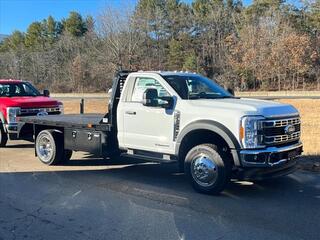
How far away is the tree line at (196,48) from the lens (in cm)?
5710

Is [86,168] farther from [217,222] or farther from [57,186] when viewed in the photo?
[217,222]

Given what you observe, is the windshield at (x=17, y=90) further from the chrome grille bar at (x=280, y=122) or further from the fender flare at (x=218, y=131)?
the chrome grille bar at (x=280, y=122)

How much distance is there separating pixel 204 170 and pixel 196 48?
6639cm

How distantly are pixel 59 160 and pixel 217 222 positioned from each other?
16.6 ft

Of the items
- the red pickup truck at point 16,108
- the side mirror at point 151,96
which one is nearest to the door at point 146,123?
the side mirror at point 151,96

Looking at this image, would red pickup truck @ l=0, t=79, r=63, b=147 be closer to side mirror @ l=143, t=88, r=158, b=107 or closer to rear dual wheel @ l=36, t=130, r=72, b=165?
rear dual wheel @ l=36, t=130, r=72, b=165

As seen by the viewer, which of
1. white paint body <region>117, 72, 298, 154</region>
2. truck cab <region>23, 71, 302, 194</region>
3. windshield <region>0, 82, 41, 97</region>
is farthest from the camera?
windshield <region>0, 82, 41, 97</region>

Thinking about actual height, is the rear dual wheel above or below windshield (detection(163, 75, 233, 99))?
below

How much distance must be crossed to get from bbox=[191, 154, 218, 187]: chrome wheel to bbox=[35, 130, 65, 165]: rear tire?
3.65 metres

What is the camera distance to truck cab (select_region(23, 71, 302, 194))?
682cm

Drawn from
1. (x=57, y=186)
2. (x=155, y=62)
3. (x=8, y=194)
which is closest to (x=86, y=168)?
(x=57, y=186)

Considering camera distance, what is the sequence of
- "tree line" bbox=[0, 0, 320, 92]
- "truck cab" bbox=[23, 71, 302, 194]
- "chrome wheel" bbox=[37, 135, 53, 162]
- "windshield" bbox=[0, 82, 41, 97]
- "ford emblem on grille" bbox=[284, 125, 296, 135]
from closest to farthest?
"truck cab" bbox=[23, 71, 302, 194]
"ford emblem on grille" bbox=[284, 125, 296, 135]
"chrome wheel" bbox=[37, 135, 53, 162]
"windshield" bbox=[0, 82, 41, 97]
"tree line" bbox=[0, 0, 320, 92]

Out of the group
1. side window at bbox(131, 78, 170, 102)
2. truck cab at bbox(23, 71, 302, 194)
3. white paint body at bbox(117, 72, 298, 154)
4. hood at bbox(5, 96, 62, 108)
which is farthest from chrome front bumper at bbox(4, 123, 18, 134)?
side window at bbox(131, 78, 170, 102)

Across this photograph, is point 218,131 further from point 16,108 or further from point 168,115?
point 16,108
